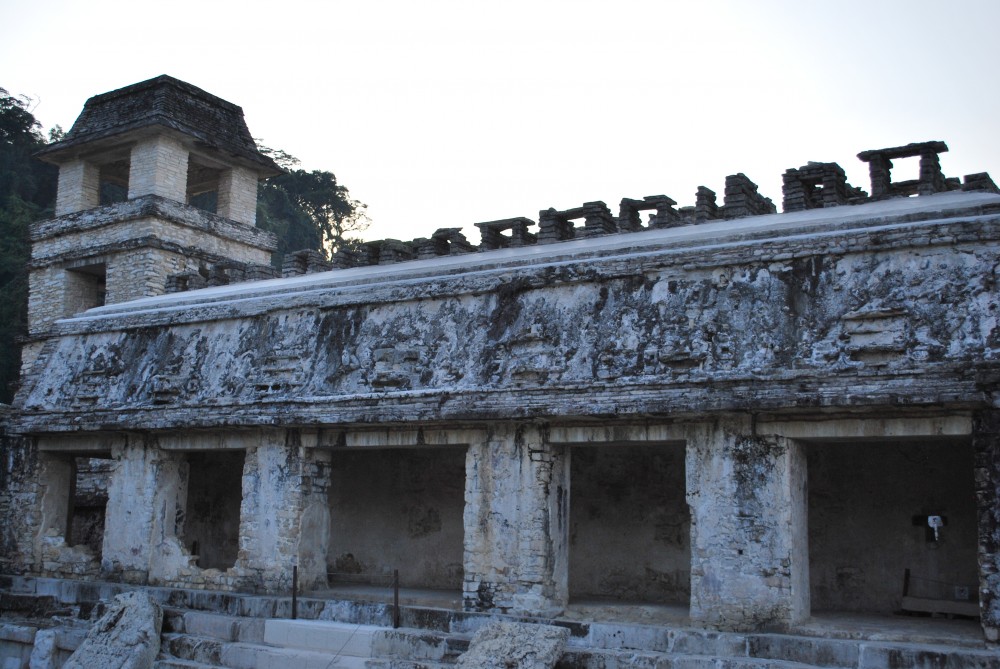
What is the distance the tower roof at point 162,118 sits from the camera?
21797mm

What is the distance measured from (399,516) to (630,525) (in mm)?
3539

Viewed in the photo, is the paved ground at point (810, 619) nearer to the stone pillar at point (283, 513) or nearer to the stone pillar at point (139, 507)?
the stone pillar at point (283, 513)

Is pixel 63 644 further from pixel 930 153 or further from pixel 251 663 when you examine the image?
pixel 930 153

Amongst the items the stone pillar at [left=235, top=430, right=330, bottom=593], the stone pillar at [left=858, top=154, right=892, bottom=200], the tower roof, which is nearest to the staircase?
the stone pillar at [left=235, top=430, right=330, bottom=593]

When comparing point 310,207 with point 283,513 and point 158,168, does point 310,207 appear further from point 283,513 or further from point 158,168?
point 283,513

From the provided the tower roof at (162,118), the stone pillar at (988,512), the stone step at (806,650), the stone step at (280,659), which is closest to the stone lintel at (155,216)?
the tower roof at (162,118)

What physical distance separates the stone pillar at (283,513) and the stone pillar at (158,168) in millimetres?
10616

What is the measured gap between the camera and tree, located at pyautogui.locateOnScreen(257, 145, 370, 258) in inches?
1746

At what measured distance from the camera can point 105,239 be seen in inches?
894

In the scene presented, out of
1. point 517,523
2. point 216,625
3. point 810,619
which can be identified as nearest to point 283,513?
point 216,625

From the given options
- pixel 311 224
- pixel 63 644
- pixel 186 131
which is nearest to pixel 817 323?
pixel 63 644

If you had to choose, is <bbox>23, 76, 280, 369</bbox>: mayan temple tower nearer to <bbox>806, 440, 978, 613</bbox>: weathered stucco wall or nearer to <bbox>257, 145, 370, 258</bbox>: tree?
<bbox>806, 440, 978, 613</bbox>: weathered stucco wall

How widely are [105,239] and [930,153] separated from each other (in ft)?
54.7

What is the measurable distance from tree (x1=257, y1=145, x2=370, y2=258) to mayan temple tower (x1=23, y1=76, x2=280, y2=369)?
1920 cm
